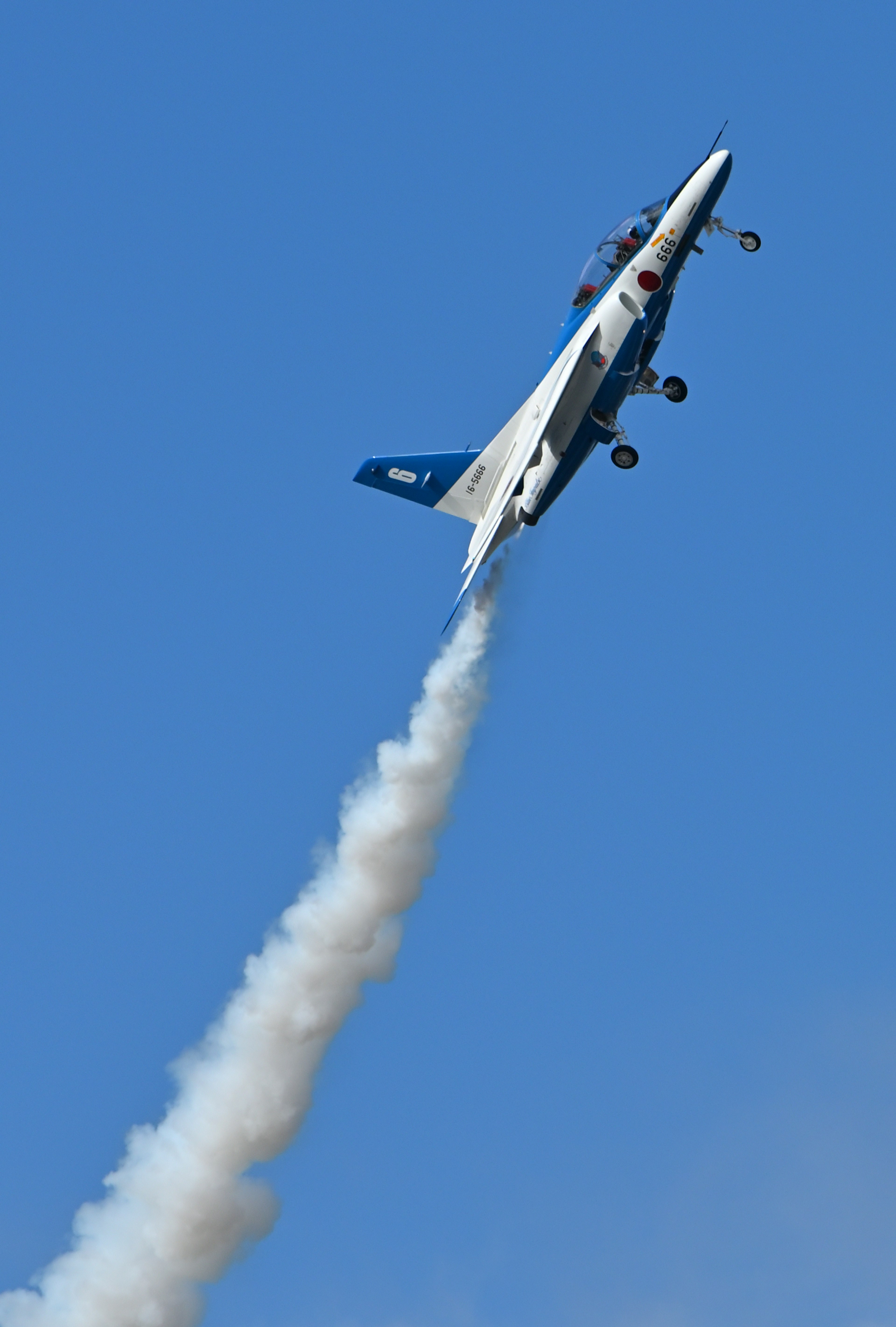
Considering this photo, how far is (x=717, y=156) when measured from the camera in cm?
6072

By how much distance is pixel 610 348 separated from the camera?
200ft

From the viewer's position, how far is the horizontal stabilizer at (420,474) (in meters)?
65.5

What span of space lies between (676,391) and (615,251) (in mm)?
3165

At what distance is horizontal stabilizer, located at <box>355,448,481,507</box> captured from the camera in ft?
215

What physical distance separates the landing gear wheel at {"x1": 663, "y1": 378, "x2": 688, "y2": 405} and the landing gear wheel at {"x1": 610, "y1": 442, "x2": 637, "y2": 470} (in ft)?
4.91

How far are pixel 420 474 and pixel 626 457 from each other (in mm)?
6058

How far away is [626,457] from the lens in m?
61.8

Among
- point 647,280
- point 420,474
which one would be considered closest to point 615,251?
point 647,280

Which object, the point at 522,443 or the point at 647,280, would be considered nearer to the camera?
the point at 647,280

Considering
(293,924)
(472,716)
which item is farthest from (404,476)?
(293,924)

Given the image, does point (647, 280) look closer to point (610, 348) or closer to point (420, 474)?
point (610, 348)

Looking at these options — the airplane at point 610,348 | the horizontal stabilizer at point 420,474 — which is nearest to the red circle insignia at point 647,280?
the airplane at point 610,348

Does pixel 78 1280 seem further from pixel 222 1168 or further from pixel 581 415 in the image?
pixel 581 415

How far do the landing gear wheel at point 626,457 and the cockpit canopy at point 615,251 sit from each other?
9.98 feet
